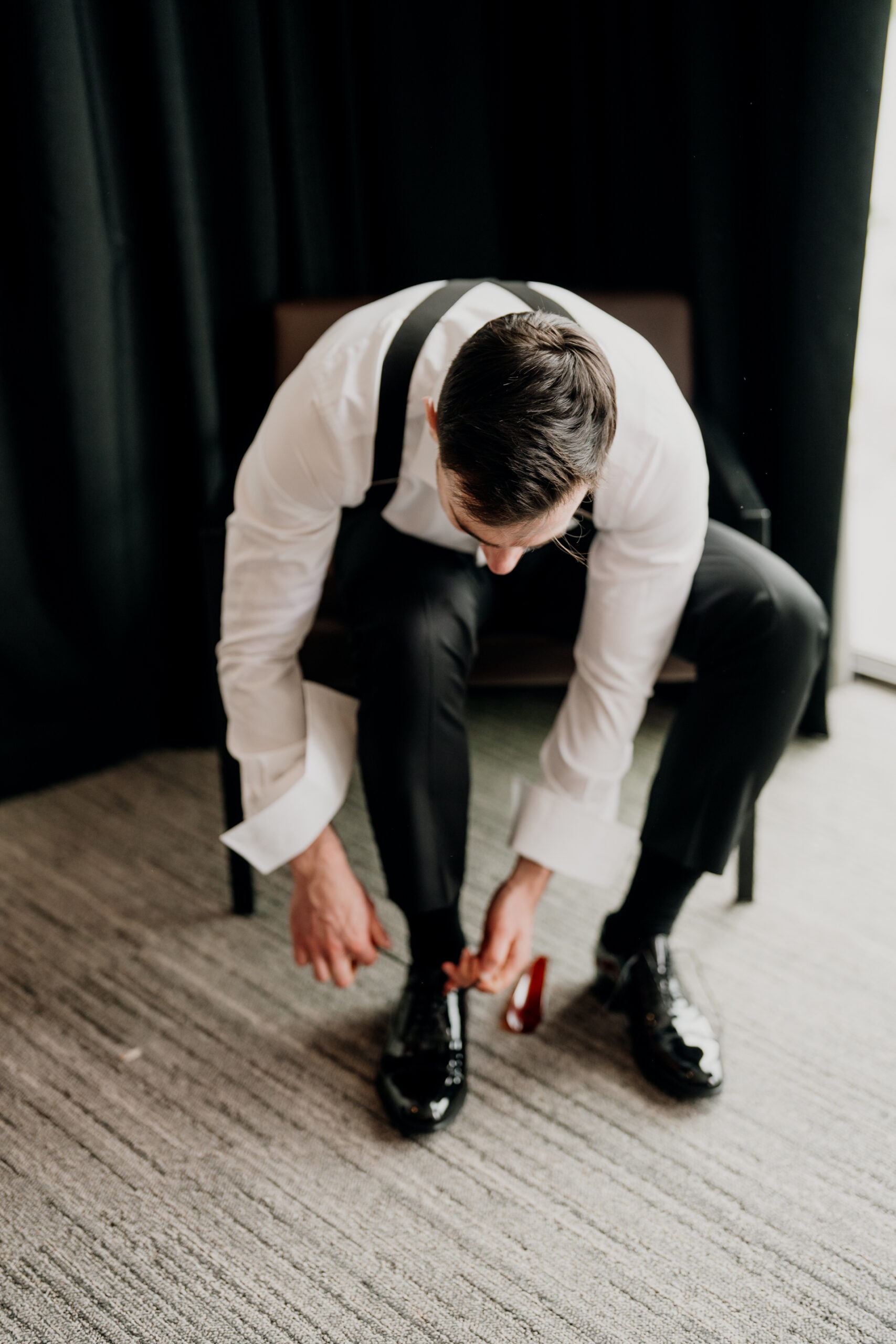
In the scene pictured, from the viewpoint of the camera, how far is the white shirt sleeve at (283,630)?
96 cm

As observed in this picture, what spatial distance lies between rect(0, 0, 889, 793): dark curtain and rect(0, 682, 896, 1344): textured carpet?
435mm

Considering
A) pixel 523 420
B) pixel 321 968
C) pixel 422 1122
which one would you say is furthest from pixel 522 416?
pixel 422 1122

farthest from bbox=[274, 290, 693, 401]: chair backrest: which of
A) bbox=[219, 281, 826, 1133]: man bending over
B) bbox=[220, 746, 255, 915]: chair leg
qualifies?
bbox=[220, 746, 255, 915]: chair leg

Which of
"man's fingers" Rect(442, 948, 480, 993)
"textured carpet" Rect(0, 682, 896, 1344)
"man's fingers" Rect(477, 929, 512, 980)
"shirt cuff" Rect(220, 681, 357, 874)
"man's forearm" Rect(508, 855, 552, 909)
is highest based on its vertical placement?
"shirt cuff" Rect(220, 681, 357, 874)

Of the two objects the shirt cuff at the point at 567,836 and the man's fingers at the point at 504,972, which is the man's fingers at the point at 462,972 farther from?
the shirt cuff at the point at 567,836

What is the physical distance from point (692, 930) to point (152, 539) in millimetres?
1006

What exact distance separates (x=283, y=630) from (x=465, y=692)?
195mm

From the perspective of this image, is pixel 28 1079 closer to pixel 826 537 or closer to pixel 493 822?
pixel 493 822

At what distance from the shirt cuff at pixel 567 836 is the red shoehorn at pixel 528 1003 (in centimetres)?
16

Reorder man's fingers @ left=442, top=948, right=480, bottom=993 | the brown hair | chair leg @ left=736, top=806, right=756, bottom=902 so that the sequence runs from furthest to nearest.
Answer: chair leg @ left=736, top=806, right=756, bottom=902, man's fingers @ left=442, top=948, right=480, bottom=993, the brown hair

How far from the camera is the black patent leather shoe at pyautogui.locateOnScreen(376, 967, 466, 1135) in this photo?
1.05 m

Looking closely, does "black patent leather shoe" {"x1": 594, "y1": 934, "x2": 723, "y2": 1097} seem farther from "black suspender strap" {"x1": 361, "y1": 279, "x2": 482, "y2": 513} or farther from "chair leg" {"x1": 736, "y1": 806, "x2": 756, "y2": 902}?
"black suspender strap" {"x1": 361, "y1": 279, "x2": 482, "y2": 513}

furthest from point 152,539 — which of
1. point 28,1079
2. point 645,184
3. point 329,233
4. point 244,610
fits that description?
point 645,184

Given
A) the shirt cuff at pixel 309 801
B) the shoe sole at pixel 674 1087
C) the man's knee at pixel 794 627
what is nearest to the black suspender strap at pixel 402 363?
the shirt cuff at pixel 309 801
